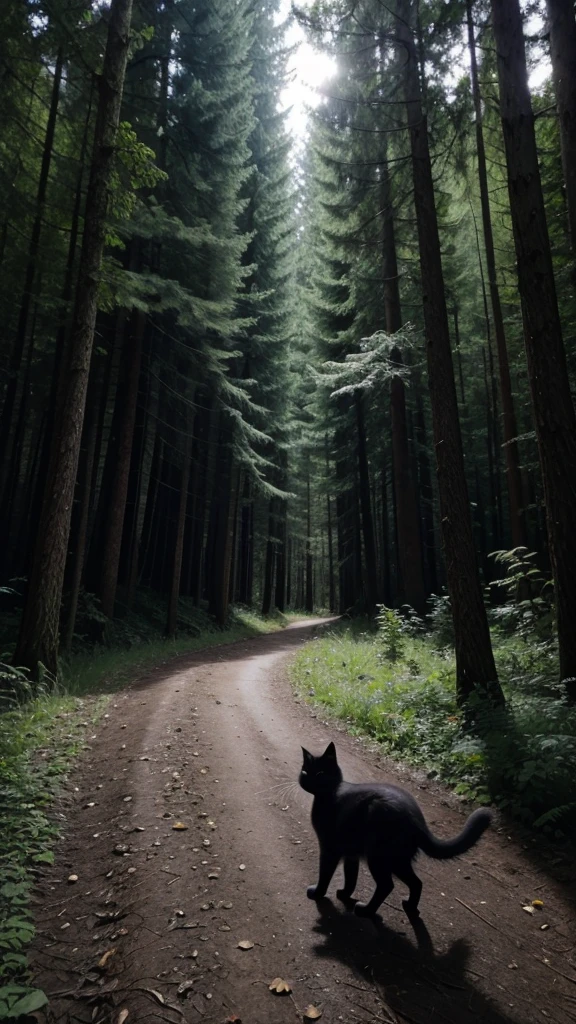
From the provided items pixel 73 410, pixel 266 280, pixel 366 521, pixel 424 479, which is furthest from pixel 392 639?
pixel 266 280

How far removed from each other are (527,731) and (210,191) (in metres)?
16.9

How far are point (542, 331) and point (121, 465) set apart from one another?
11.7 meters

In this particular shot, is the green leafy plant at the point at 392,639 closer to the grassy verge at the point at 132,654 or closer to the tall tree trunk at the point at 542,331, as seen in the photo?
the tall tree trunk at the point at 542,331

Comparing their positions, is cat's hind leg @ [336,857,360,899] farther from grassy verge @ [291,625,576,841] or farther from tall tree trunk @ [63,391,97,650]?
tall tree trunk @ [63,391,97,650]

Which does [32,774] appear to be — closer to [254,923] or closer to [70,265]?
[254,923]

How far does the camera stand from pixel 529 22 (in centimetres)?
843

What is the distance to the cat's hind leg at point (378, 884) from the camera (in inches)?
122

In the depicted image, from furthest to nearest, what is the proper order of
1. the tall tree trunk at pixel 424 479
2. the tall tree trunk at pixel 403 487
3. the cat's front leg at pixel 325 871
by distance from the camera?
the tall tree trunk at pixel 424 479
the tall tree trunk at pixel 403 487
the cat's front leg at pixel 325 871

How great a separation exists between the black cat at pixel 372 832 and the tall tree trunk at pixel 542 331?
3.67 meters

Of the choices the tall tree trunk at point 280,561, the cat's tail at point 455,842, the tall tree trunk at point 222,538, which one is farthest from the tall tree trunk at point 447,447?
the tall tree trunk at point 280,561

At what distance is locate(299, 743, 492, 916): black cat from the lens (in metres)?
Answer: 3.06

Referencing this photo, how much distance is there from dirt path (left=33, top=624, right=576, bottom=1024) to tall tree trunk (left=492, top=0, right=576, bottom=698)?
303 centimetres

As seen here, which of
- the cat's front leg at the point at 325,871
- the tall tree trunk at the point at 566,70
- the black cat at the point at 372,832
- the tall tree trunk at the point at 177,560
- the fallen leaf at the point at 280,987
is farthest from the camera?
the tall tree trunk at the point at 177,560

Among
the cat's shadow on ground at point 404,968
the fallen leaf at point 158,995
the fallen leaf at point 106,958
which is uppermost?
the cat's shadow on ground at point 404,968
